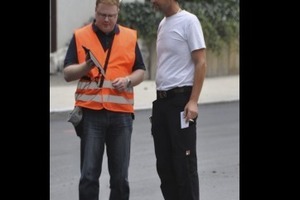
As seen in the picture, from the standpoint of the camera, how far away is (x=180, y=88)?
20.0ft

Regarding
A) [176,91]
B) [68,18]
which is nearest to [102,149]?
[176,91]

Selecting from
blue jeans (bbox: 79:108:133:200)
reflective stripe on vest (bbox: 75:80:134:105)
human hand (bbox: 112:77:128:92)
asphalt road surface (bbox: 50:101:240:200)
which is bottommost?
asphalt road surface (bbox: 50:101:240:200)

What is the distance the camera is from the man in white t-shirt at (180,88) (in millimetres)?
6039

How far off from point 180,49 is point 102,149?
0.95 metres

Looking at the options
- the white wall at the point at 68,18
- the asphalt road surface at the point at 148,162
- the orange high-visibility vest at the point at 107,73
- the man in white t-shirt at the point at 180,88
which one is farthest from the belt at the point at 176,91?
the white wall at the point at 68,18

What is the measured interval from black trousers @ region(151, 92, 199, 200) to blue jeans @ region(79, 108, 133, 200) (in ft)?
0.80

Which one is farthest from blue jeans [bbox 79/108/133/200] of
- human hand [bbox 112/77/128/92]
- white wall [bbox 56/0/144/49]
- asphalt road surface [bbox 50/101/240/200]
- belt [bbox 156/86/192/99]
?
white wall [bbox 56/0/144/49]

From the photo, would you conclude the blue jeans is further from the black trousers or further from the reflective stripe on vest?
the black trousers

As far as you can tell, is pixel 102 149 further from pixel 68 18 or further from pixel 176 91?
pixel 68 18

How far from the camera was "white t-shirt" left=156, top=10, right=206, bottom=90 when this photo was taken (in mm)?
6059

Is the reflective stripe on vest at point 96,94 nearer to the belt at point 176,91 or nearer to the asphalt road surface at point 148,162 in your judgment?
the belt at point 176,91

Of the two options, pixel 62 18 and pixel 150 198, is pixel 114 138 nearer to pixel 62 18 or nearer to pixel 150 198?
pixel 150 198

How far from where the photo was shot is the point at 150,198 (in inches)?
310

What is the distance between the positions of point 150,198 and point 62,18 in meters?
13.9
